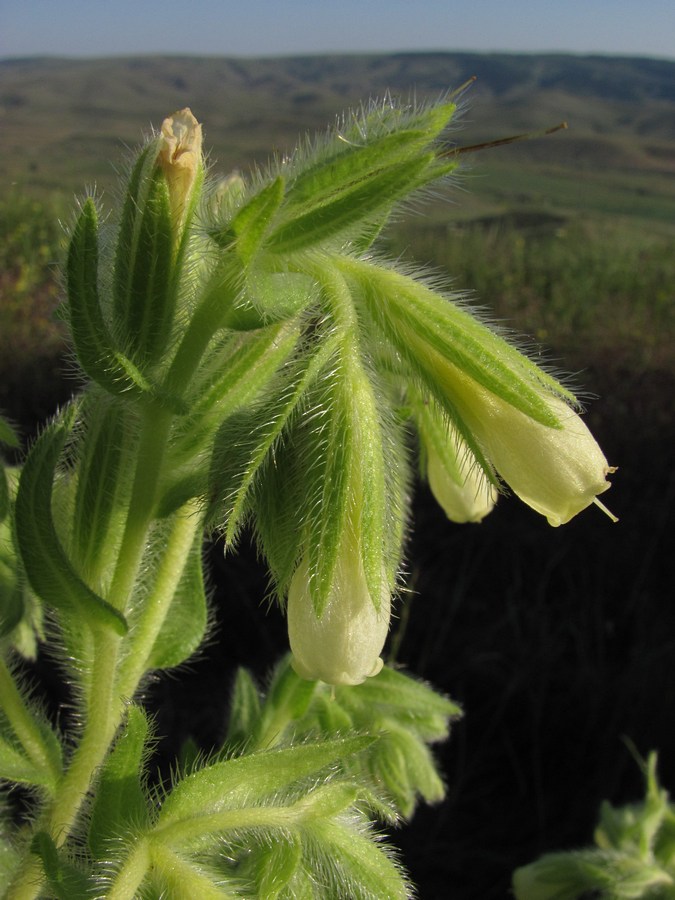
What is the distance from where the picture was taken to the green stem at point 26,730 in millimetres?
1267

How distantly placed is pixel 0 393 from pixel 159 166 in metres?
5.14

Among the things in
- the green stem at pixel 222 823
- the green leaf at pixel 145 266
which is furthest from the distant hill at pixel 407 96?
the green stem at pixel 222 823

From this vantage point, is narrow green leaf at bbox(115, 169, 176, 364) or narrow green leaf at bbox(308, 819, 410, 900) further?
narrow green leaf at bbox(308, 819, 410, 900)

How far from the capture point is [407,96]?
1.10 m

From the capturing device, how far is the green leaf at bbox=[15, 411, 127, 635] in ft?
3.70

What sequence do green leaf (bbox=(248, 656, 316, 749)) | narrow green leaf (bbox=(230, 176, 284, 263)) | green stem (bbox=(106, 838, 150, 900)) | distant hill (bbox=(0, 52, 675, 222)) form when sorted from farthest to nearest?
distant hill (bbox=(0, 52, 675, 222)) < green leaf (bbox=(248, 656, 316, 749)) < green stem (bbox=(106, 838, 150, 900)) < narrow green leaf (bbox=(230, 176, 284, 263))

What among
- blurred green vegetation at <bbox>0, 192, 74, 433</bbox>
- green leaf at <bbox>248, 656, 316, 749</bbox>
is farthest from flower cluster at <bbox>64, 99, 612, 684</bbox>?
blurred green vegetation at <bbox>0, 192, 74, 433</bbox>

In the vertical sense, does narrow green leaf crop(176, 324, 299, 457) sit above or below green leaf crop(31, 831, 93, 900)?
above

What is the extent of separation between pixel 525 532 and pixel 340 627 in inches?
163

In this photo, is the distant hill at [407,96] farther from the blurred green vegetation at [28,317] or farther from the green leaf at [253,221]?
the blurred green vegetation at [28,317]

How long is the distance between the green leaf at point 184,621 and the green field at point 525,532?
401 millimetres

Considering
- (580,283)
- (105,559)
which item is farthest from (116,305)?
(580,283)

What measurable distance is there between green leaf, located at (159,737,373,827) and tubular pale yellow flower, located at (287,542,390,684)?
133mm

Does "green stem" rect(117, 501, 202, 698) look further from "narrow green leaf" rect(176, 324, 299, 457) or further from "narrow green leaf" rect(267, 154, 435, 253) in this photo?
"narrow green leaf" rect(267, 154, 435, 253)
